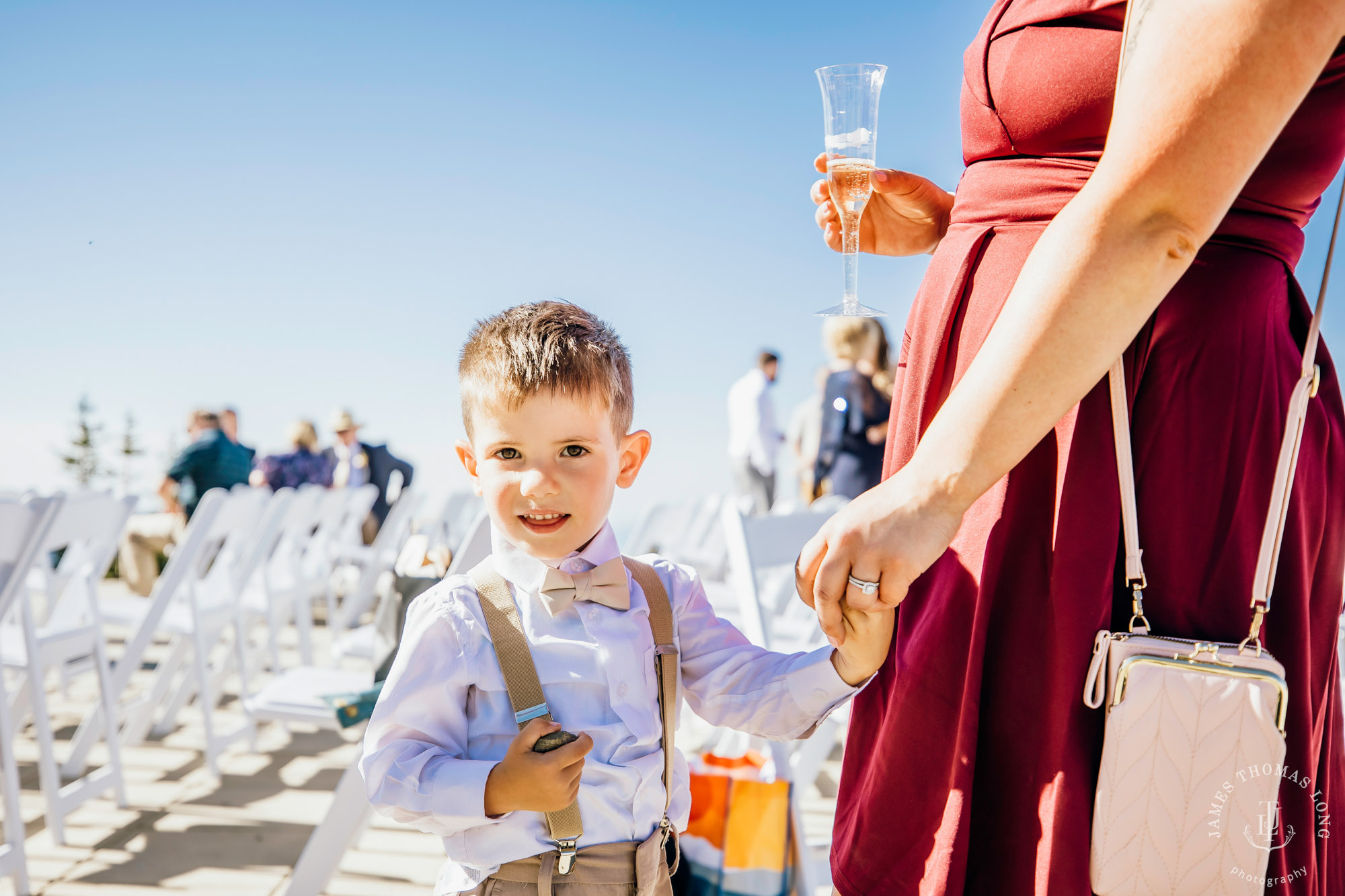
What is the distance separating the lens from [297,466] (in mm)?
9750

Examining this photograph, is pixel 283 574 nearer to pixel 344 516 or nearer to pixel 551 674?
pixel 344 516

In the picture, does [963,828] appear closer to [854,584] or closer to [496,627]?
[854,584]

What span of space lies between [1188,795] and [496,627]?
2.70 ft

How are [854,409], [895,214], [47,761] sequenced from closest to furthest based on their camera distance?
[895,214]
[47,761]
[854,409]

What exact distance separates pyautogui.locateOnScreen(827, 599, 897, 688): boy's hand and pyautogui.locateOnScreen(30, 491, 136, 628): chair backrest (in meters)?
2.57

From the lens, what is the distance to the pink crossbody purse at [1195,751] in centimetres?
83

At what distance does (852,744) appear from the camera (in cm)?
118

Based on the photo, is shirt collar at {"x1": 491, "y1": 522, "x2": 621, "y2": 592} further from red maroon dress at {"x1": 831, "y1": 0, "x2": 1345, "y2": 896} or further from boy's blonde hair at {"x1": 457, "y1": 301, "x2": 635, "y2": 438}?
red maroon dress at {"x1": 831, "y1": 0, "x2": 1345, "y2": 896}

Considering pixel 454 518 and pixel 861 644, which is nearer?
pixel 861 644

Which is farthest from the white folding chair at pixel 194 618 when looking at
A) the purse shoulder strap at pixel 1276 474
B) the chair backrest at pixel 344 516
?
the purse shoulder strap at pixel 1276 474

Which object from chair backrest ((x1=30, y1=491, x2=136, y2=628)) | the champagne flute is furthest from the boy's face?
chair backrest ((x1=30, y1=491, x2=136, y2=628))

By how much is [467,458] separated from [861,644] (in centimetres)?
64

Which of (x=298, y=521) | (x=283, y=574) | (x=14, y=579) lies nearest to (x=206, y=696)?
(x=298, y=521)

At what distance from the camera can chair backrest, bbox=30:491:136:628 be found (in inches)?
116
